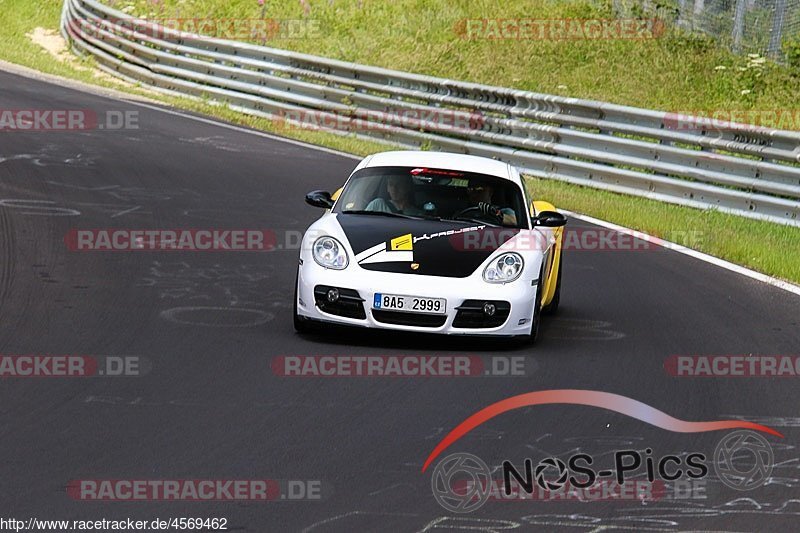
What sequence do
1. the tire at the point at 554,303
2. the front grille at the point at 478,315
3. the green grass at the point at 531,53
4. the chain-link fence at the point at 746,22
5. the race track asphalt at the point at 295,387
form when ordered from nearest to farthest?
the race track asphalt at the point at 295,387 → the front grille at the point at 478,315 → the tire at the point at 554,303 → the chain-link fence at the point at 746,22 → the green grass at the point at 531,53

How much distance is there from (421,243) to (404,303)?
1.96 ft

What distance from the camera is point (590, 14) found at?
88.1ft

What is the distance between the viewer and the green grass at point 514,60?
21.4 meters

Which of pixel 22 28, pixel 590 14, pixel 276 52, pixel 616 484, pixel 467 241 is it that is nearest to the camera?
pixel 616 484

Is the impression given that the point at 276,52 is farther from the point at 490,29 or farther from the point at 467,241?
the point at 467,241

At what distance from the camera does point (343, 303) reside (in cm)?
933

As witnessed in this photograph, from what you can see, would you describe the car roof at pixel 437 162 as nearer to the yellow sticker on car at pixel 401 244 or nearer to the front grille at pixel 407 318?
the yellow sticker on car at pixel 401 244

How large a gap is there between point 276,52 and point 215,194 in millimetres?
7557

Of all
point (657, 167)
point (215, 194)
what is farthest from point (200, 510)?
point (657, 167)

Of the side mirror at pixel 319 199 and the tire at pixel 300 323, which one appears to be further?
the side mirror at pixel 319 199

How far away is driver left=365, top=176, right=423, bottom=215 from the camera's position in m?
10.3

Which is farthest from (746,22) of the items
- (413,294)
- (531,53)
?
(413,294)

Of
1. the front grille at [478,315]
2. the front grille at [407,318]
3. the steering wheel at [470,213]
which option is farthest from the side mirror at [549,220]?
the front grille at [407,318]

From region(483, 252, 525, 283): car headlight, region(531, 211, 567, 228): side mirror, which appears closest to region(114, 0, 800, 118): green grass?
region(531, 211, 567, 228): side mirror
